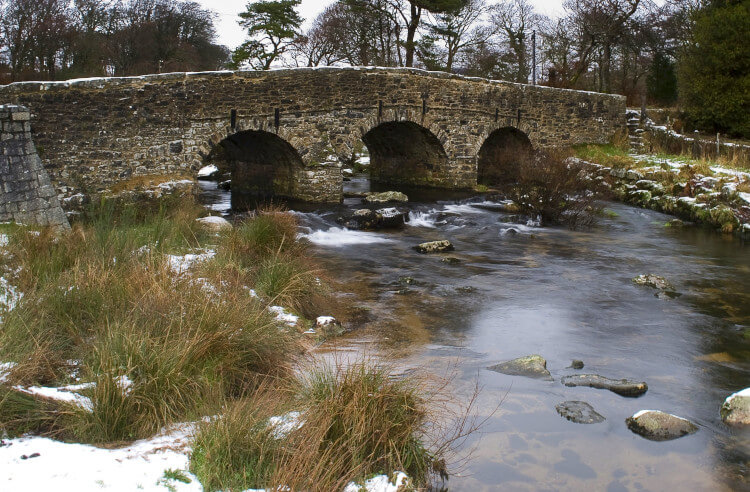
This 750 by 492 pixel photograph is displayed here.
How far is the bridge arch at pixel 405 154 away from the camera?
18.3m

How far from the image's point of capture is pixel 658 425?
16.5 ft

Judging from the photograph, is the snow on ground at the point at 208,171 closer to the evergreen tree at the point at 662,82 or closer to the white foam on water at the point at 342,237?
the white foam on water at the point at 342,237

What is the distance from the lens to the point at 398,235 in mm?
13266

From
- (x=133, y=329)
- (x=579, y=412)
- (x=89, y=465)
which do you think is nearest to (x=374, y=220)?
(x=579, y=412)

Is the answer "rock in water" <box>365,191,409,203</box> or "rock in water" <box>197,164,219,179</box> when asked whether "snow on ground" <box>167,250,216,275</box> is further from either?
"rock in water" <box>197,164,219,179</box>

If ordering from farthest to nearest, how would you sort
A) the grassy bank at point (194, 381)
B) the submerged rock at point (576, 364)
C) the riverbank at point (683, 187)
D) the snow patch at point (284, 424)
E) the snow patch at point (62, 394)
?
the riverbank at point (683, 187) → the submerged rock at point (576, 364) → the snow patch at point (62, 394) → the snow patch at point (284, 424) → the grassy bank at point (194, 381)

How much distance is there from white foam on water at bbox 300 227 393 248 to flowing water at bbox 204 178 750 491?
0.06 meters

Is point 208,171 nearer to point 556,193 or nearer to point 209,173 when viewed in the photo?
point 209,173

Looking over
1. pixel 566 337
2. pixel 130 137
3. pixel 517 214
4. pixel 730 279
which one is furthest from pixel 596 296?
pixel 130 137

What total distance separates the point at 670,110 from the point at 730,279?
A: 15671 mm

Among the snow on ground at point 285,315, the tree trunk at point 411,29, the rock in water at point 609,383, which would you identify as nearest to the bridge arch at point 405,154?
the tree trunk at point 411,29

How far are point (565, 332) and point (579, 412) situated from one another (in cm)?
220

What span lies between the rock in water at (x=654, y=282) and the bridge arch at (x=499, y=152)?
9.84 metres

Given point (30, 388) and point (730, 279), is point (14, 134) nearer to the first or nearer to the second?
point (30, 388)
